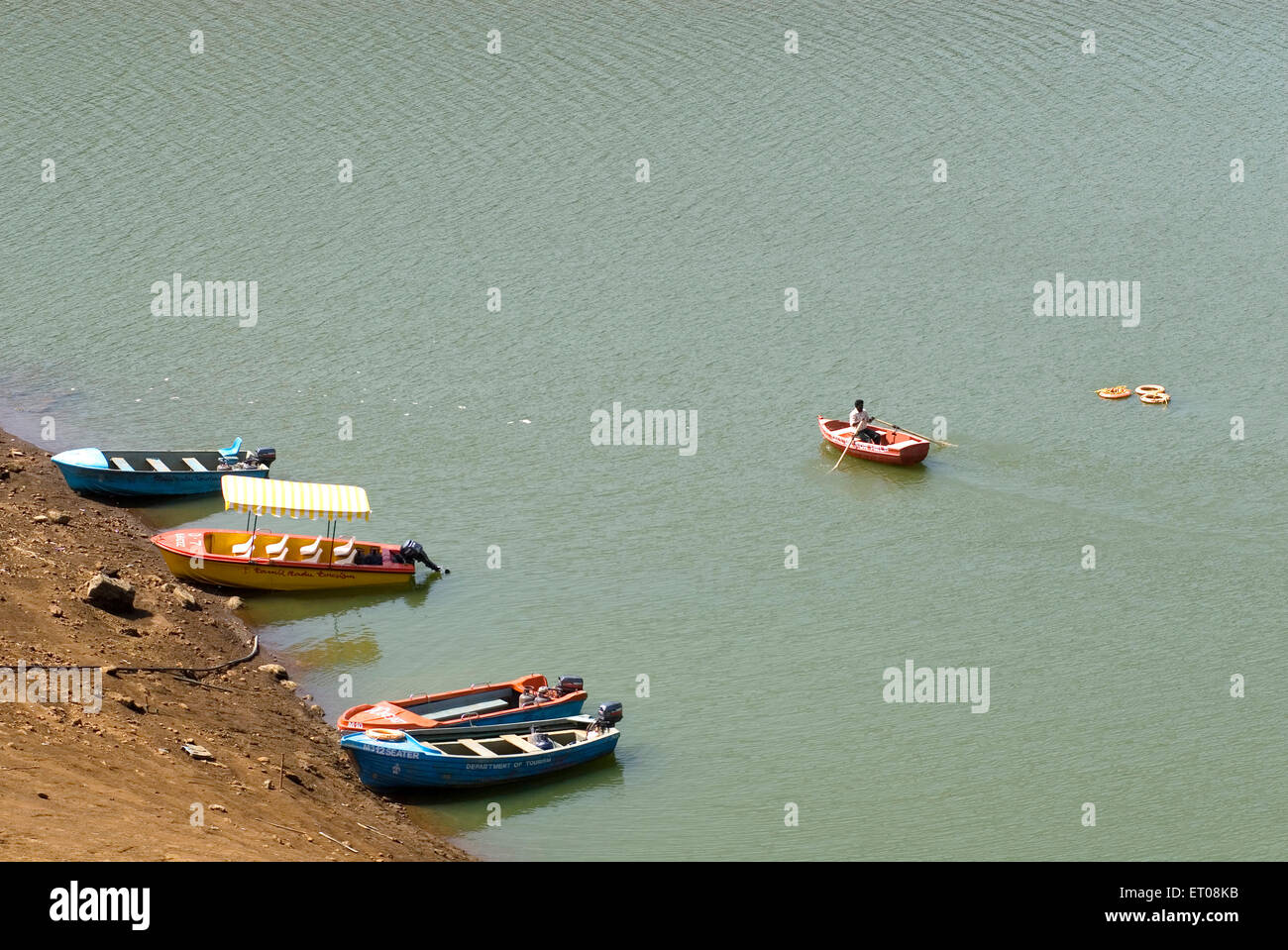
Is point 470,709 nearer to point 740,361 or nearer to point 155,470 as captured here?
point 155,470

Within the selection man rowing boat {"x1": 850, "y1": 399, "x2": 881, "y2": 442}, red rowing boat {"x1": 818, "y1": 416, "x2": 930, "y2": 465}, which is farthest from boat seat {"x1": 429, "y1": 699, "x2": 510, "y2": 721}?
man rowing boat {"x1": 850, "y1": 399, "x2": 881, "y2": 442}

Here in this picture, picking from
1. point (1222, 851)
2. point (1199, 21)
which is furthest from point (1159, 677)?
point (1199, 21)

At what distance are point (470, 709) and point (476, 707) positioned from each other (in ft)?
0.61

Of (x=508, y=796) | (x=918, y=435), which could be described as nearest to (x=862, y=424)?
(x=918, y=435)

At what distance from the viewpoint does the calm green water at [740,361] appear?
36188 millimetres

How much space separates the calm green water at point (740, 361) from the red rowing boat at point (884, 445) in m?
0.72

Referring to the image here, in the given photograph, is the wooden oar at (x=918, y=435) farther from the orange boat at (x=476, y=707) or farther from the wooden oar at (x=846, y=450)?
the orange boat at (x=476, y=707)

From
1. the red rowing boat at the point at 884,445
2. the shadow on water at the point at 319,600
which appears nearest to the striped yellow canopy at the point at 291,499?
the shadow on water at the point at 319,600

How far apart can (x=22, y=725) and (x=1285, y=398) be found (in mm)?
38099

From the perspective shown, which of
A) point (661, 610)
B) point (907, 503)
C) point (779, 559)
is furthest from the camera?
point (907, 503)

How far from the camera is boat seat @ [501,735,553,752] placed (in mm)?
33906

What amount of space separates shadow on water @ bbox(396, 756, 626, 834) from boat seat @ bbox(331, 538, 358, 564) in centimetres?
924

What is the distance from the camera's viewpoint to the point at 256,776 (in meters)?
30.8

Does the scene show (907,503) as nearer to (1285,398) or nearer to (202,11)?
(1285,398)
